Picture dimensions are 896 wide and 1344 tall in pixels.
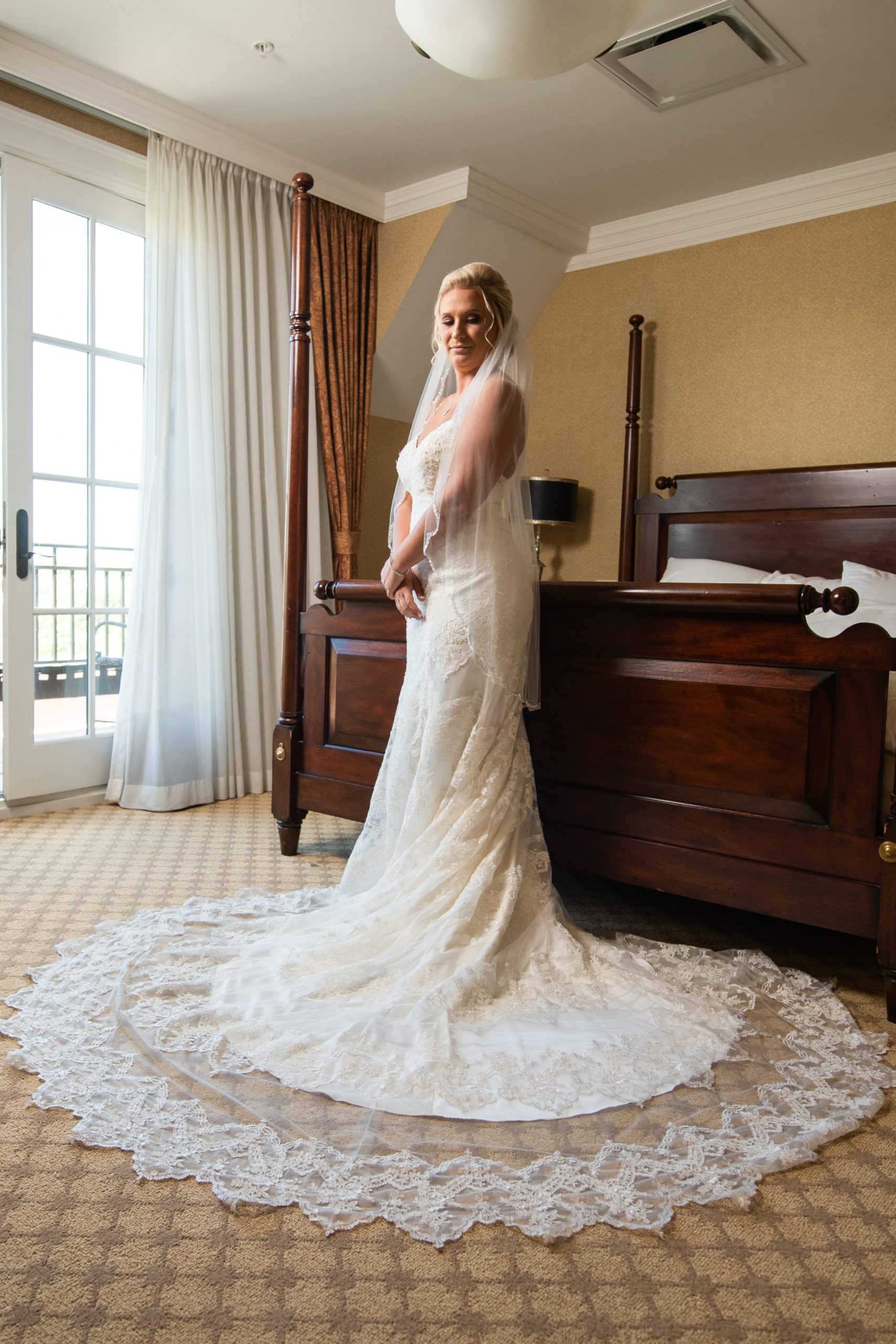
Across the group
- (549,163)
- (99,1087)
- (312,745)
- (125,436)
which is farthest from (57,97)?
(99,1087)

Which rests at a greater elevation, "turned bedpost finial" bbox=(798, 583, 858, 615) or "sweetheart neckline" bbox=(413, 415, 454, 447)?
"sweetheart neckline" bbox=(413, 415, 454, 447)

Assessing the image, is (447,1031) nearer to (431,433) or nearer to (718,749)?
(718,749)

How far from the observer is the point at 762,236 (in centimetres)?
430

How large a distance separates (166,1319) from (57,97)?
395cm

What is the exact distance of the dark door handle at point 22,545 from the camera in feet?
11.9

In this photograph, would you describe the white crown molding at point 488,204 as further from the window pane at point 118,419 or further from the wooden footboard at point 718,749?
the wooden footboard at point 718,749

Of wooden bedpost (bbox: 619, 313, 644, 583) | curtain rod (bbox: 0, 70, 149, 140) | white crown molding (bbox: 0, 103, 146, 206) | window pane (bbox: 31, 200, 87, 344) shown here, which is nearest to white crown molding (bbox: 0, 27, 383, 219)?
curtain rod (bbox: 0, 70, 149, 140)

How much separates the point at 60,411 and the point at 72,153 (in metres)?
0.96

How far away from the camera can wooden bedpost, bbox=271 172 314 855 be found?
3.20 metres

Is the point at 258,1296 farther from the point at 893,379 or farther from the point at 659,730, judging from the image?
the point at 893,379

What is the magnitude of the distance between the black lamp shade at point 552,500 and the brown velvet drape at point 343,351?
2.77 ft

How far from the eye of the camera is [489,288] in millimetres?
2340

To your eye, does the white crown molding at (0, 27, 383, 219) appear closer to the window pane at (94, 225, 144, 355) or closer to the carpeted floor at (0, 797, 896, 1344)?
the window pane at (94, 225, 144, 355)

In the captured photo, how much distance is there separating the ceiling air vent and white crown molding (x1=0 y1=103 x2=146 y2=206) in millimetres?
1863
